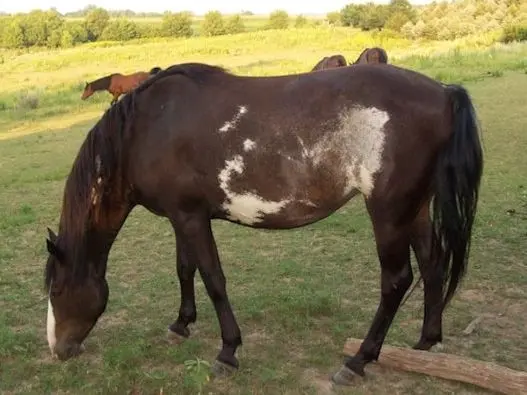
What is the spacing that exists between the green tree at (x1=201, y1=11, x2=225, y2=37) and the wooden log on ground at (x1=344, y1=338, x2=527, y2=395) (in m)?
75.3

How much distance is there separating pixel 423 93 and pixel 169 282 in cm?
281

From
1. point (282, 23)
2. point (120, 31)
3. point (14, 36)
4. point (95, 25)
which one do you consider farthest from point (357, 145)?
point (282, 23)

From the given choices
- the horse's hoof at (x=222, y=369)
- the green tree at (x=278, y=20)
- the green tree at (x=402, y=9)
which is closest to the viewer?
the horse's hoof at (x=222, y=369)

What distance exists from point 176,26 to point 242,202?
72.9 metres

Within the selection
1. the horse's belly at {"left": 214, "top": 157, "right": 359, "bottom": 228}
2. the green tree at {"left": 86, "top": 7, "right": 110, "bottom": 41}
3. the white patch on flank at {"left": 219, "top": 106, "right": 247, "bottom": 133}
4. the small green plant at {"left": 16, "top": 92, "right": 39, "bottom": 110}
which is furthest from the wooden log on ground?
the green tree at {"left": 86, "top": 7, "right": 110, "bottom": 41}

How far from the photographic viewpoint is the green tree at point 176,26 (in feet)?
236

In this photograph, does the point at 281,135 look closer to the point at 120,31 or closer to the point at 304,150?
the point at 304,150

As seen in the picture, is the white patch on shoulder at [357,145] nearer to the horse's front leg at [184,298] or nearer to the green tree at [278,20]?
the horse's front leg at [184,298]

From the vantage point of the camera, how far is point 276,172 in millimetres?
3318

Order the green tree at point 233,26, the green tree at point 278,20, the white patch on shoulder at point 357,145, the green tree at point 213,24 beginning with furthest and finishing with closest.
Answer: the green tree at point 278,20 < the green tree at point 233,26 < the green tree at point 213,24 < the white patch on shoulder at point 357,145

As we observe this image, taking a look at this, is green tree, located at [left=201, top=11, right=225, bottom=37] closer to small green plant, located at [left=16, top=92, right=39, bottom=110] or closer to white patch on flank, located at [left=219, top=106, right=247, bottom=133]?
small green plant, located at [left=16, top=92, right=39, bottom=110]

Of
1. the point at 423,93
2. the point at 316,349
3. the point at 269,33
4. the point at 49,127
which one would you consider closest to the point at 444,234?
the point at 423,93

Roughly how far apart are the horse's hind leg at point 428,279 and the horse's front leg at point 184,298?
149cm

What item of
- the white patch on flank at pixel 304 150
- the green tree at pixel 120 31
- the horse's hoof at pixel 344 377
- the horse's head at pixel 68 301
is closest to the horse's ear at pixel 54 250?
the horse's head at pixel 68 301
